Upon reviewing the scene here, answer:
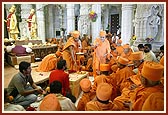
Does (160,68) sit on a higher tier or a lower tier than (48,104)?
higher

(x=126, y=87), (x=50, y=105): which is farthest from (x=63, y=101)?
(x=126, y=87)

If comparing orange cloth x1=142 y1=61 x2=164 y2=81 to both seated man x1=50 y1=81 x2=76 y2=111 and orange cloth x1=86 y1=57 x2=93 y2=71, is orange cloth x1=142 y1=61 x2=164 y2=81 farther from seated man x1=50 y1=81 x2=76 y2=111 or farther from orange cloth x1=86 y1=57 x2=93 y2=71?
orange cloth x1=86 y1=57 x2=93 y2=71

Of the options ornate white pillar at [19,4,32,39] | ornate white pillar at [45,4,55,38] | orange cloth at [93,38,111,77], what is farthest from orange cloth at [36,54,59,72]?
ornate white pillar at [45,4,55,38]

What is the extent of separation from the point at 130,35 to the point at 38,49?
113 inches

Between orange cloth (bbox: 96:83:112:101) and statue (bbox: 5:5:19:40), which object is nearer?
orange cloth (bbox: 96:83:112:101)

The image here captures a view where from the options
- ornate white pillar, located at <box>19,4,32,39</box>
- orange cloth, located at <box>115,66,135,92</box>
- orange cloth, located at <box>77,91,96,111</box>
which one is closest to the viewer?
orange cloth, located at <box>77,91,96,111</box>

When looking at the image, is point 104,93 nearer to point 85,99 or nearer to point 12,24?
point 85,99

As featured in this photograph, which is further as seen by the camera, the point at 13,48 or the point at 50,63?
the point at 13,48

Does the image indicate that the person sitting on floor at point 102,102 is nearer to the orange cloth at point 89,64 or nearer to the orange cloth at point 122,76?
the orange cloth at point 122,76

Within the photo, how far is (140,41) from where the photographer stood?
17.1ft

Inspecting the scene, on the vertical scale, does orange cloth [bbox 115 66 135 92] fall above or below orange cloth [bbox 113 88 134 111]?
above

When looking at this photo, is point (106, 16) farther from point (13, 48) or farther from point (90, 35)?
point (13, 48)

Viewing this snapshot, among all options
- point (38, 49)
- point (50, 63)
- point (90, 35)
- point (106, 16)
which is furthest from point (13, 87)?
point (106, 16)

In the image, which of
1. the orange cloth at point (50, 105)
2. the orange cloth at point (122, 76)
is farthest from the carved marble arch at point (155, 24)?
the orange cloth at point (50, 105)
